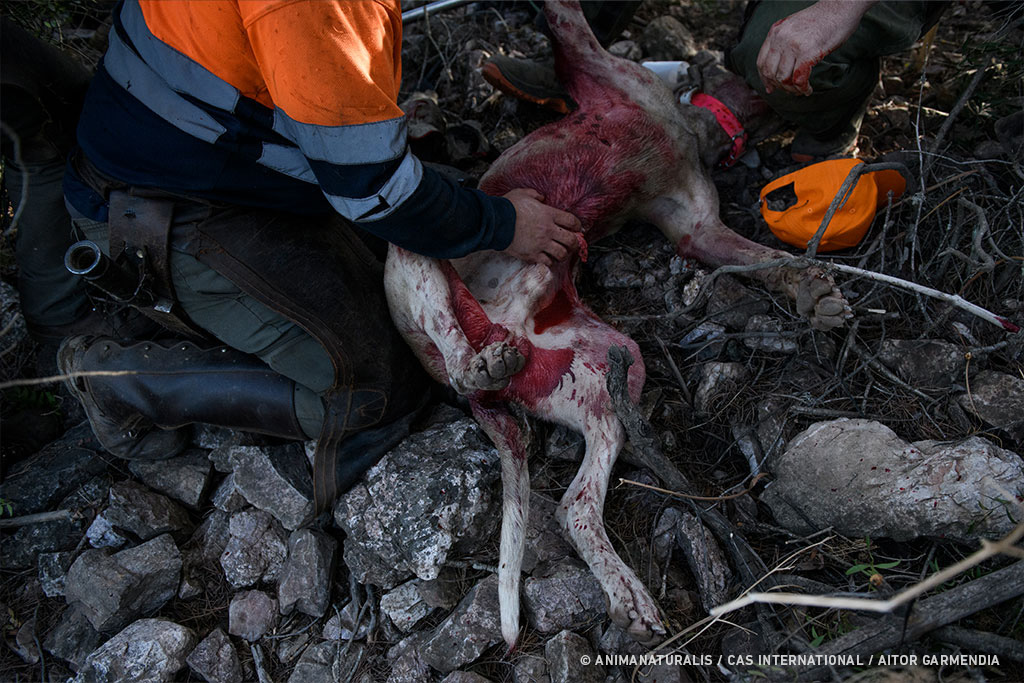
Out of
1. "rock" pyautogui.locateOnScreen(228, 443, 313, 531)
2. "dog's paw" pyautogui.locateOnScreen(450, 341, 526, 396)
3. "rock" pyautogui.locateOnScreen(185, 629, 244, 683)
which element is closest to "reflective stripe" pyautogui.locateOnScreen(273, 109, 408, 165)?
"dog's paw" pyautogui.locateOnScreen(450, 341, 526, 396)

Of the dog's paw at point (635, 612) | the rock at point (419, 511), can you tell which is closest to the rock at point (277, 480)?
the rock at point (419, 511)

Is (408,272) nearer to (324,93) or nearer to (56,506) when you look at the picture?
(324,93)

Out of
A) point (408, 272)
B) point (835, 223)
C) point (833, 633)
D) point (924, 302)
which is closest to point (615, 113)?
point (835, 223)

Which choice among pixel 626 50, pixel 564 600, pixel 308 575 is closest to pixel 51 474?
pixel 308 575

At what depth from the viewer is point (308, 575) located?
220 cm

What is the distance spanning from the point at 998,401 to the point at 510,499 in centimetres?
156

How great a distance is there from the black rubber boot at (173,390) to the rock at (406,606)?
696mm

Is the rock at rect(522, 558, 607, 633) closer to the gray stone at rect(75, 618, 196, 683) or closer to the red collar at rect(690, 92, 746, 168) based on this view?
the gray stone at rect(75, 618, 196, 683)

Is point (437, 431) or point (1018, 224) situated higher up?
point (1018, 224)

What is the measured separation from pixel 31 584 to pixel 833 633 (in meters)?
2.73

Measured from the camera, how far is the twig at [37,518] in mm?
2332

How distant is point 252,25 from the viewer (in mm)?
1587

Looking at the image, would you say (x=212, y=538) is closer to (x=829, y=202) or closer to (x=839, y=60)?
(x=829, y=202)

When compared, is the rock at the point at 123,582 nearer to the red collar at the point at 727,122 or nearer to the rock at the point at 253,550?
the rock at the point at 253,550
